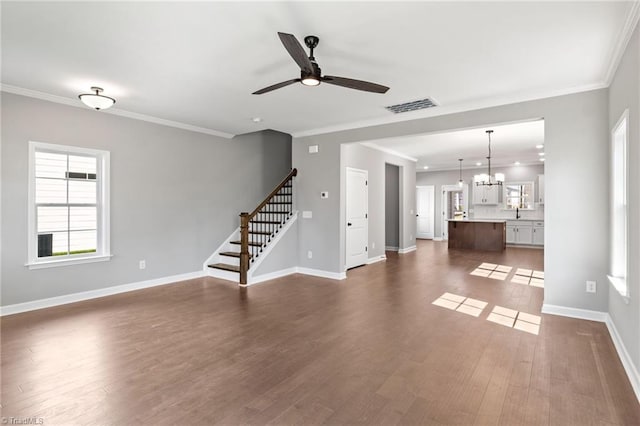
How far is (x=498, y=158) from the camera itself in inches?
392

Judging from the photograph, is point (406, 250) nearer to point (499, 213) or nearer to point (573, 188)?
point (499, 213)

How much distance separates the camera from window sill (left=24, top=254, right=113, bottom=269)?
13.9 feet

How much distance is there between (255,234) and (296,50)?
4.65 m

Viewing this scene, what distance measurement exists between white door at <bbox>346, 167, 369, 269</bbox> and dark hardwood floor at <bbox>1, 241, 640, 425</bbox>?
92.1 inches

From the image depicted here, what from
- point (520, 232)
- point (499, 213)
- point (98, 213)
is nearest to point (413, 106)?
A: point (98, 213)

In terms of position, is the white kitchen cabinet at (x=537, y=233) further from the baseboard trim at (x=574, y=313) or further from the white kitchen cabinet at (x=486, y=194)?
the baseboard trim at (x=574, y=313)

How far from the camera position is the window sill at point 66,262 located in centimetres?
422

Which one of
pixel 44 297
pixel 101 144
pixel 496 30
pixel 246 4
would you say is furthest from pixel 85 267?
pixel 496 30

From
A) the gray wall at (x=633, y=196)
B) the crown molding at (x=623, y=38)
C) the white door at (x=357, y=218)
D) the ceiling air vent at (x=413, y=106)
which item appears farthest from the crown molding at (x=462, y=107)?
the white door at (x=357, y=218)

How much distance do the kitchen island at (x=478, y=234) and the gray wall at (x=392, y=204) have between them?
2076 mm

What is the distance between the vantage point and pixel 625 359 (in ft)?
8.82

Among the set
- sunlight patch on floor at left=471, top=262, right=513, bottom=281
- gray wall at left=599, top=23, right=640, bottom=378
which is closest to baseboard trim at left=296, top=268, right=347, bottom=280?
sunlight patch on floor at left=471, top=262, right=513, bottom=281

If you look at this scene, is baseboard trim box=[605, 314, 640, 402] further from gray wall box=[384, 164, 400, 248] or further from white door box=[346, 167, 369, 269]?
gray wall box=[384, 164, 400, 248]

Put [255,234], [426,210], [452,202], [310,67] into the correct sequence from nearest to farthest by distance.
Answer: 1. [310,67]
2. [255,234]
3. [452,202]
4. [426,210]
